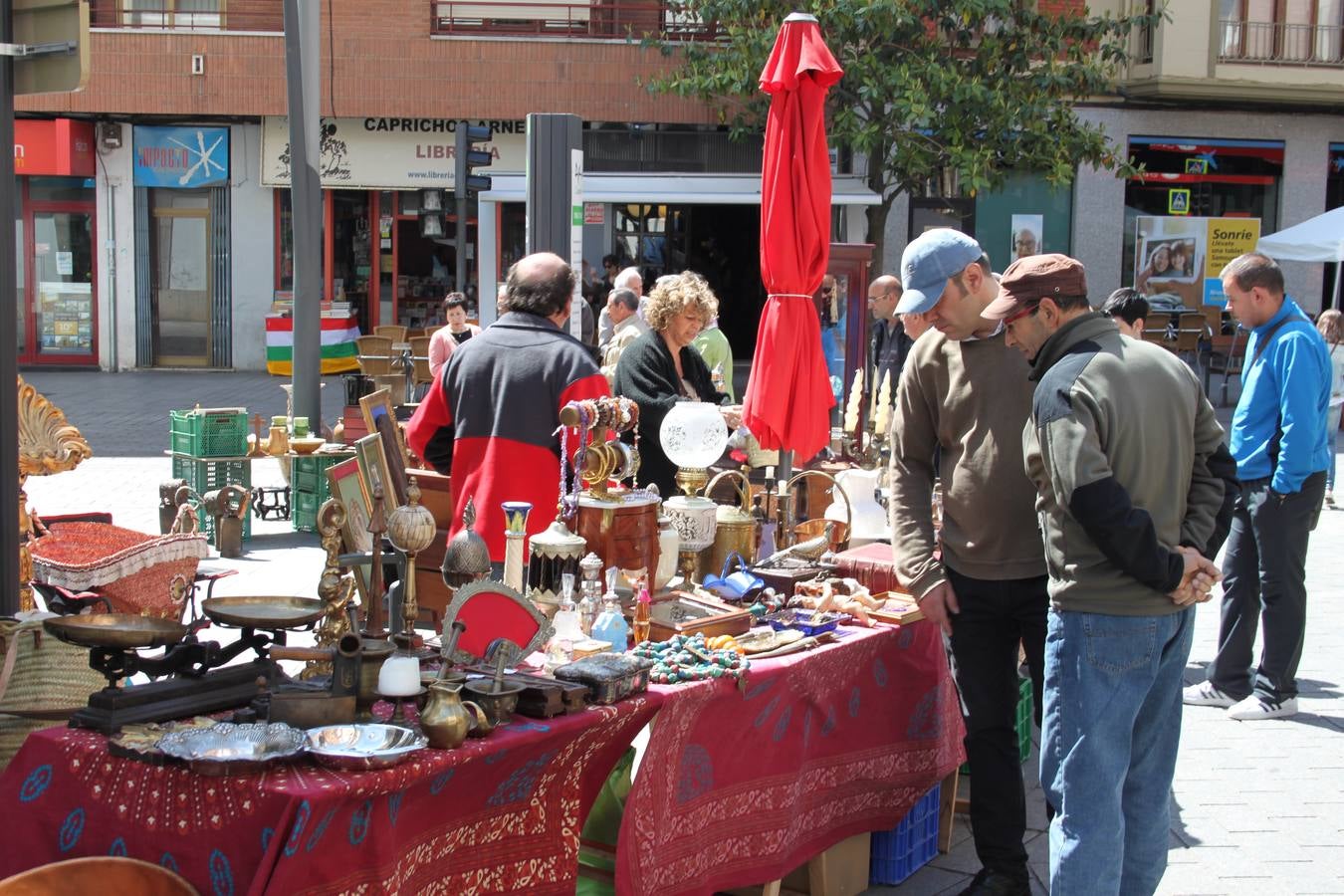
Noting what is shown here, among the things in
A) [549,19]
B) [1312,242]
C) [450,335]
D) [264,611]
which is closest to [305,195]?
[450,335]

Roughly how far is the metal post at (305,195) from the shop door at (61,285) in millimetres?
11340

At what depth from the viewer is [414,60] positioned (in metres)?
20.2

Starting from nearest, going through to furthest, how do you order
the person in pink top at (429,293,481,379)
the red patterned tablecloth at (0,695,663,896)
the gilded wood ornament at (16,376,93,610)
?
the red patterned tablecloth at (0,695,663,896) < the gilded wood ornament at (16,376,93,610) < the person in pink top at (429,293,481,379)

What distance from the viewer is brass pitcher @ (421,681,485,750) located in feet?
9.37

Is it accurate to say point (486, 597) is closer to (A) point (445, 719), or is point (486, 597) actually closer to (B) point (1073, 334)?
(A) point (445, 719)

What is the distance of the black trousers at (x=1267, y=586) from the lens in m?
5.85

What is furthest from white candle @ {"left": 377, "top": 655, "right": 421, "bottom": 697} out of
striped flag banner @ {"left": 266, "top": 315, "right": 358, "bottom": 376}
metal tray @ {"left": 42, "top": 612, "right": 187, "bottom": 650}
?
striped flag banner @ {"left": 266, "top": 315, "right": 358, "bottom": 376}

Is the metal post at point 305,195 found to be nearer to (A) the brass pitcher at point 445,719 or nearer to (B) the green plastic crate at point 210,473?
(B) the green plastic crate at point 210,473

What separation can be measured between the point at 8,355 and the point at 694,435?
2.02 meters

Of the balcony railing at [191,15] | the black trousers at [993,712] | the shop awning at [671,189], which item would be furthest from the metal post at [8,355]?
the balcony railing at [191,15]

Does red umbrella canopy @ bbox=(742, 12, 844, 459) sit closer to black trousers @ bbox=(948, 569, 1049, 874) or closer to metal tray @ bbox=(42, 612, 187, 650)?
black trousers @ bbox=(948, 569, 1049, 874)

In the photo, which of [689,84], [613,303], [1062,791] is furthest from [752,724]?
[689,84]

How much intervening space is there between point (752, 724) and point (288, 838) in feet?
4.80

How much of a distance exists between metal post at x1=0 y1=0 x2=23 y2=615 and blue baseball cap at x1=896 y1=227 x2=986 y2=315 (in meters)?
2.49
